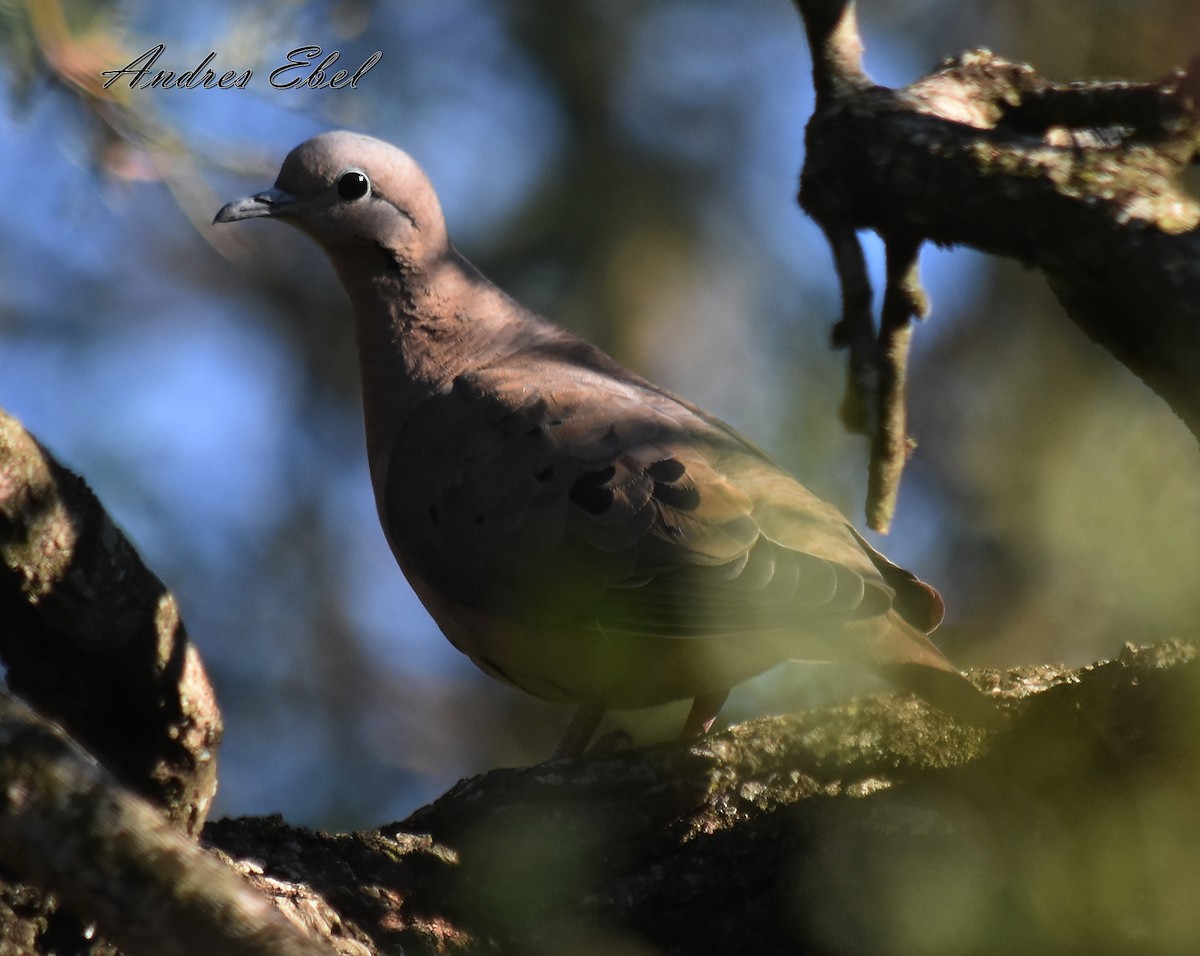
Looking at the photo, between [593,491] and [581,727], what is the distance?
71 cm

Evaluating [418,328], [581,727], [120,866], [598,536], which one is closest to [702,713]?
[581,727]

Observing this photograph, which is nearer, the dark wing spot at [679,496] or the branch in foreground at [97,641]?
the branch in foreground at [97,641]

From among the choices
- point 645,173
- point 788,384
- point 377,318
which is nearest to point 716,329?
point 645,173

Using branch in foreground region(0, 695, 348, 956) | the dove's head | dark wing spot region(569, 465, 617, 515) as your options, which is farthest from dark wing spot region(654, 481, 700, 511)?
branch in foreground region(0, 695, 348, 956)

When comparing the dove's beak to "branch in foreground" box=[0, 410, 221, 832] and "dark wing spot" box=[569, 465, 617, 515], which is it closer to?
"dark wing spot" box=[569, 465, 617, 515]

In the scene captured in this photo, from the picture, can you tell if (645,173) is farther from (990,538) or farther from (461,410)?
(461,410)

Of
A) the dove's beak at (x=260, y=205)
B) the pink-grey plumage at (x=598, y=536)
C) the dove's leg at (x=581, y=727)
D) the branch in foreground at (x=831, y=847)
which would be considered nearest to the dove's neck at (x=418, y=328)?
the pink-grey plumage at (x=598, y=536)

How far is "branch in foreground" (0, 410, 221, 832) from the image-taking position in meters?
2.17

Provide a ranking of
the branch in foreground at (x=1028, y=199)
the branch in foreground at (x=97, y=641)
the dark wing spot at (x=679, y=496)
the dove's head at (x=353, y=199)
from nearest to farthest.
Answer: the branch in foreground at (x=97, y=641)
the branch in foreground at (x=1028, y=199)
the dark wing spot at (x=679, y=496)
the dove's head at (x=353, y=199)

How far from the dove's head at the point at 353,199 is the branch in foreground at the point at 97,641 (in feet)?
8.05

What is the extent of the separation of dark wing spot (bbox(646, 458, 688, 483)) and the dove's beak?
1.56 m

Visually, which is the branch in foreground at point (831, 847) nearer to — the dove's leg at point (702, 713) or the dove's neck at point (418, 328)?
the dove's leg at point (702, 713)

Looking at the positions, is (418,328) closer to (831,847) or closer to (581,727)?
(581,727)

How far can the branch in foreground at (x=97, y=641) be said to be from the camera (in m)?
2.17
